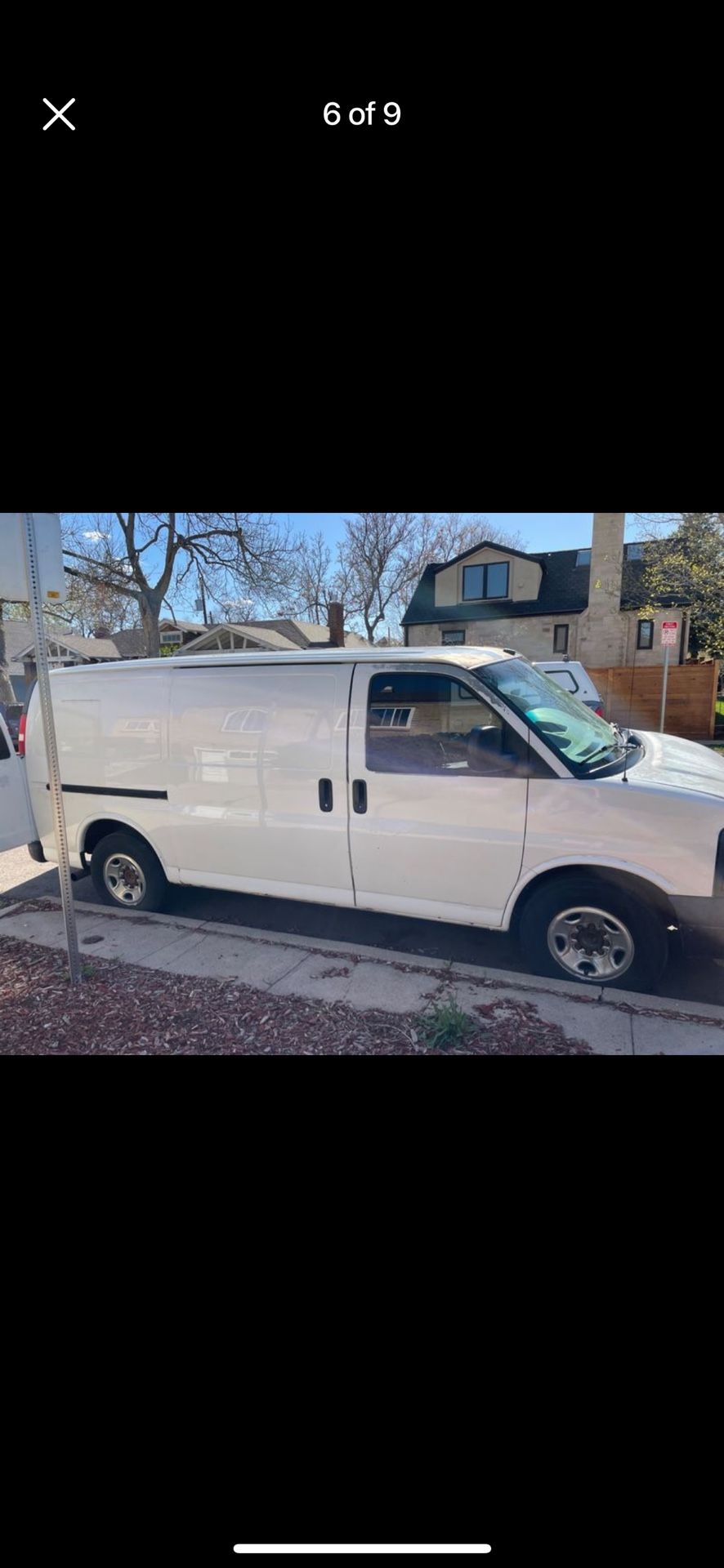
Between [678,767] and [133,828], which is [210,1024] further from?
[678,767]

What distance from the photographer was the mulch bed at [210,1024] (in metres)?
2.98

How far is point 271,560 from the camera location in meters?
13.6

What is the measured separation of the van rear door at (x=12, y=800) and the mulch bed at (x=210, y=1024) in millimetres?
1588

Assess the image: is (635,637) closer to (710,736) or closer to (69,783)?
(710,736)

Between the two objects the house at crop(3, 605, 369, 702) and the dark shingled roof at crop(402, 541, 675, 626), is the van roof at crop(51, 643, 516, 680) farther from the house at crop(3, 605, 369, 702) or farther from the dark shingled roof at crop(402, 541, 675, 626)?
the dark shingled roof at crop(402, 541, 675, 626)

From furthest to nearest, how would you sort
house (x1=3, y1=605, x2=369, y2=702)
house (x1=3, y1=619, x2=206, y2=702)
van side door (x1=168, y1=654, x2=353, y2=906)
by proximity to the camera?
house (x1=3, y1=619, x2=206, y2=702) → house (x1=3, y1=605, x2=369, y2=702) → van side door (x1=168, y1=654, x2=353, y2=906)

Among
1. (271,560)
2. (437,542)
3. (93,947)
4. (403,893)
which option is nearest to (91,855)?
(93,947)

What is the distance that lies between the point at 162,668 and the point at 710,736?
14.5 meters

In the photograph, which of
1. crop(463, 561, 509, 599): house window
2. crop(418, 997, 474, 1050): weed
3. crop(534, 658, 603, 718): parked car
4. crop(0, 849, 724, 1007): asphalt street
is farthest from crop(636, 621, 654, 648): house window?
crop(418, 997, 474, 1050): weed

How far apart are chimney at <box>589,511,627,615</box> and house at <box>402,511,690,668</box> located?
0.07 ft

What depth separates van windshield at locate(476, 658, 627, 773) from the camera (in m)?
3.47

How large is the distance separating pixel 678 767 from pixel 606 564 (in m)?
16.0

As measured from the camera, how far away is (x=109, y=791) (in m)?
4.55
